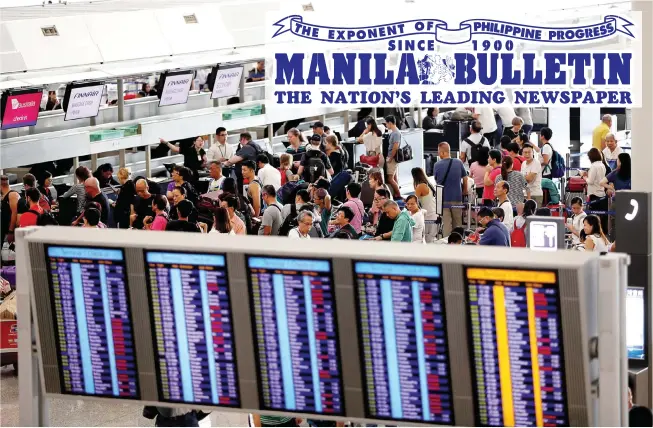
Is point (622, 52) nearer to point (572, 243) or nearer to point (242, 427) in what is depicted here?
point (572, 243)

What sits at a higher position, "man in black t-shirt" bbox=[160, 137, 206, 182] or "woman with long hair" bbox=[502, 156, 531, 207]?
"man in black t-shirt" bbox=[160, 137, 206, 182]

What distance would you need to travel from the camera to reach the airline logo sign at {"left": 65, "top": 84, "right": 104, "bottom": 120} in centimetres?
1537

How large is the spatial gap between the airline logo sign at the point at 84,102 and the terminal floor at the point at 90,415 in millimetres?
6398

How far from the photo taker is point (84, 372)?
4.51 metres

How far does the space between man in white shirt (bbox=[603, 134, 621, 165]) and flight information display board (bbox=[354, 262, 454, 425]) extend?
11120mm

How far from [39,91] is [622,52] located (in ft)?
29.1

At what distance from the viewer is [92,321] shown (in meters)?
4.45

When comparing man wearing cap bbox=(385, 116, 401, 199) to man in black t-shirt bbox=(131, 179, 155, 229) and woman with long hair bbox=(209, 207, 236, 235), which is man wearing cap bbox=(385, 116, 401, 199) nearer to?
man in black t-shirt bbox=(131, 179, 155, 229)

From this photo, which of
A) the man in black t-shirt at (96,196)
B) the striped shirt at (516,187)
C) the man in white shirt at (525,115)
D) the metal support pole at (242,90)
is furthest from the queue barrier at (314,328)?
the man in white shirt at (525,115)

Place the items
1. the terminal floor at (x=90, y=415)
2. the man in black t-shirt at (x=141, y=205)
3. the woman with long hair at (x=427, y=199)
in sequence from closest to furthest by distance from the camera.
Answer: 1. the terminal floor at (x=90, y=415)
2. the man in black t-shirt at (x=141, y=205)
3. the woman with long hair at (x=427, y=199)

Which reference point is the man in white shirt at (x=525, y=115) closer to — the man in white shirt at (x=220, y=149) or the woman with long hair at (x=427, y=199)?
the man in white shirt at (x=220, y=149)

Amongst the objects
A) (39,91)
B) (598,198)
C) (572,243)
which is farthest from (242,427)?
(39,91)

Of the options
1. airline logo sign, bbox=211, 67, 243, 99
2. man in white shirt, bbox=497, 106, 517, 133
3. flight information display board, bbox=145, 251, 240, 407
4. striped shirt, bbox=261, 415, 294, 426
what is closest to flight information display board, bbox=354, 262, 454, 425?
flight information display board, bbox=145, 251, 240, 407

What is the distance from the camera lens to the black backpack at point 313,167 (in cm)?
1420
